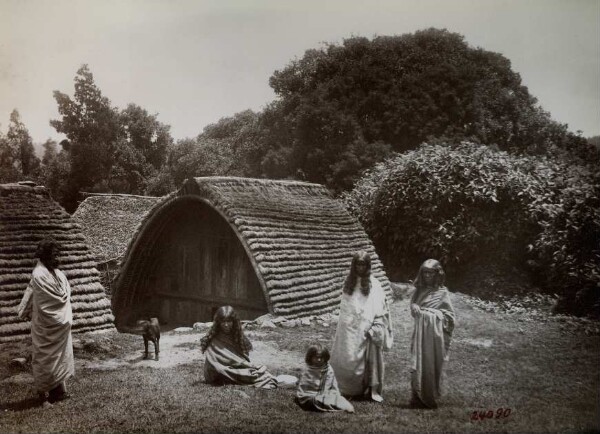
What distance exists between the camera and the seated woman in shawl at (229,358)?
7.05 meters

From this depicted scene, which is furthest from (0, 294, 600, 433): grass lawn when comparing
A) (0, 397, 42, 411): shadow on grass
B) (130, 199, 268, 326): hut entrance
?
(130, 199, 268, 326): hut entrance

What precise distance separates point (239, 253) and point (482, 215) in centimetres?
665

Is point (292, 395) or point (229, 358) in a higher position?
point (229, 358)

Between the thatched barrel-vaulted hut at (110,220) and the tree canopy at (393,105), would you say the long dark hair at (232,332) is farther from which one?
the thatched barrel-vaulted hut at (110,220)

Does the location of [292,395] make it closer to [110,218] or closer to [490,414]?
[490,414]

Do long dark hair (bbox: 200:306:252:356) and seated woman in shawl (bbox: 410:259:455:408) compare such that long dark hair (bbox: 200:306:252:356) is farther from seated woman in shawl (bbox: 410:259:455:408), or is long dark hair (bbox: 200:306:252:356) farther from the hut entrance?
the hut entrance

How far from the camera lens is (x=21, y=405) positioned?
6293 millimetres

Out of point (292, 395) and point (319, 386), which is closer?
point (319, 386)

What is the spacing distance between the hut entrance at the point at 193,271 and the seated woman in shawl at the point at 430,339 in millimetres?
6613

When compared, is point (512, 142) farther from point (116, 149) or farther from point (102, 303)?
point (102, 303)

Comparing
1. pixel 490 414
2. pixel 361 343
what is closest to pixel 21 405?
pixel 361 343

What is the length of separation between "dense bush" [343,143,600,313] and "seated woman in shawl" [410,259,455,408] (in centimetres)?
611

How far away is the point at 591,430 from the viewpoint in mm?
A: 5609

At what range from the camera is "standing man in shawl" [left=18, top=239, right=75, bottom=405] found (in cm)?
622
